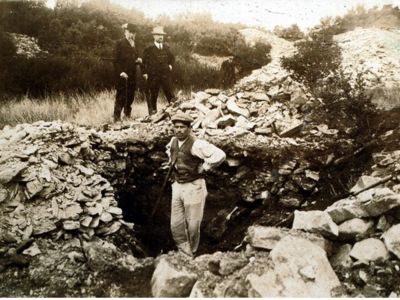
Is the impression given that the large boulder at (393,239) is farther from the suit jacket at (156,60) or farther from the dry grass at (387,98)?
the suit jacket at (156,60)

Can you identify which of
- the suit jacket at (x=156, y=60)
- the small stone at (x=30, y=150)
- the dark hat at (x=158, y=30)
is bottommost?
the small stone at (x=30, y=150)

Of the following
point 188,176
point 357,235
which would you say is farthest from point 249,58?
point 357,235

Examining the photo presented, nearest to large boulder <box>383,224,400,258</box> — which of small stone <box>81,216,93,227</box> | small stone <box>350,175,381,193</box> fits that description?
small stone <box>350,175,381,193</box>

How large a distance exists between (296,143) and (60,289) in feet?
10.5

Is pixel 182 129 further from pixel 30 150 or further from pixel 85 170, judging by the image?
pixel 30 150

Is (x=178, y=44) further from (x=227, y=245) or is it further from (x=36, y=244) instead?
(x=36, y=244)

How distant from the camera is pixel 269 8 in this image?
4824 millimetres

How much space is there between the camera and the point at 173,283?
2939 millimetres

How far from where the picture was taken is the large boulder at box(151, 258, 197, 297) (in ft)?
9.64

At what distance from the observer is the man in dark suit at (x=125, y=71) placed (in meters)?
5.80

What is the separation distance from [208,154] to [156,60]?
9.17 feet

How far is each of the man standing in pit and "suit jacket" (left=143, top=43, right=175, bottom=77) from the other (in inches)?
96.2

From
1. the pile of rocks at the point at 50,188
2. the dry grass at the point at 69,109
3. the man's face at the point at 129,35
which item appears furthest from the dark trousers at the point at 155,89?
the pile of rocks at the point at 50,188

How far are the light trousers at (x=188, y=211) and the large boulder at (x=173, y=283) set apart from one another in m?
0.73
